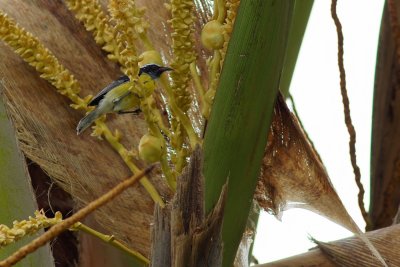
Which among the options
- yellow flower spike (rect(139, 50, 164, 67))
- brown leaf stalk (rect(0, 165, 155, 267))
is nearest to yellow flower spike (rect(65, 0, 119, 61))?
yellow flower spike (rect(139, 50, 164, 67))

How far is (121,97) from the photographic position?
3.42ft

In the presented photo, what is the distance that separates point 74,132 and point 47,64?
0.14 meters

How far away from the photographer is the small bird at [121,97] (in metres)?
1.01

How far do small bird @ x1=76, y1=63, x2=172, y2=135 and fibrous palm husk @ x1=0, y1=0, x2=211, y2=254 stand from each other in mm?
62

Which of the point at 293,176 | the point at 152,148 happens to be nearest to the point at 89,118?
the point at 152,148

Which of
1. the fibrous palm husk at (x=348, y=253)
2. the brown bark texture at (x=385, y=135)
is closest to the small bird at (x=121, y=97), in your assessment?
the fibrous palm husk at (x=348, y=253)

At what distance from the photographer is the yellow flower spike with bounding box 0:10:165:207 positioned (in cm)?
104

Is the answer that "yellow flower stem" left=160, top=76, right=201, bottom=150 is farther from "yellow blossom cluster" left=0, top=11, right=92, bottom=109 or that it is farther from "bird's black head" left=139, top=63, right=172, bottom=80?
"yellow blossom cluster" left=0, top=11, right=92, bottom=109

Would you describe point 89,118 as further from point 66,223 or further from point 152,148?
point 66,223

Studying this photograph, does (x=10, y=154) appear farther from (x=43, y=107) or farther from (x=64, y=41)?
(x=64, y=41)

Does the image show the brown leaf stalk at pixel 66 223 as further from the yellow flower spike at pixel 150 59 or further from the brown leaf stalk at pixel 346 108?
the brown leaf stalk at pixel 346 108

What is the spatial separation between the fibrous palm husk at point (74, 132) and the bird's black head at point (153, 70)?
0.10m

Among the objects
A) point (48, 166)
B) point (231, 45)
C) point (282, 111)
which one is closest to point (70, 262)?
point (48, 166)

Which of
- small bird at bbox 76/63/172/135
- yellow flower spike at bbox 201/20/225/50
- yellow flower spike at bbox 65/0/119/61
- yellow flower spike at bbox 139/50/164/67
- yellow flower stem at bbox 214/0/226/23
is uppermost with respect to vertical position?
yellow flower spike at bbox 65/0/119/61
